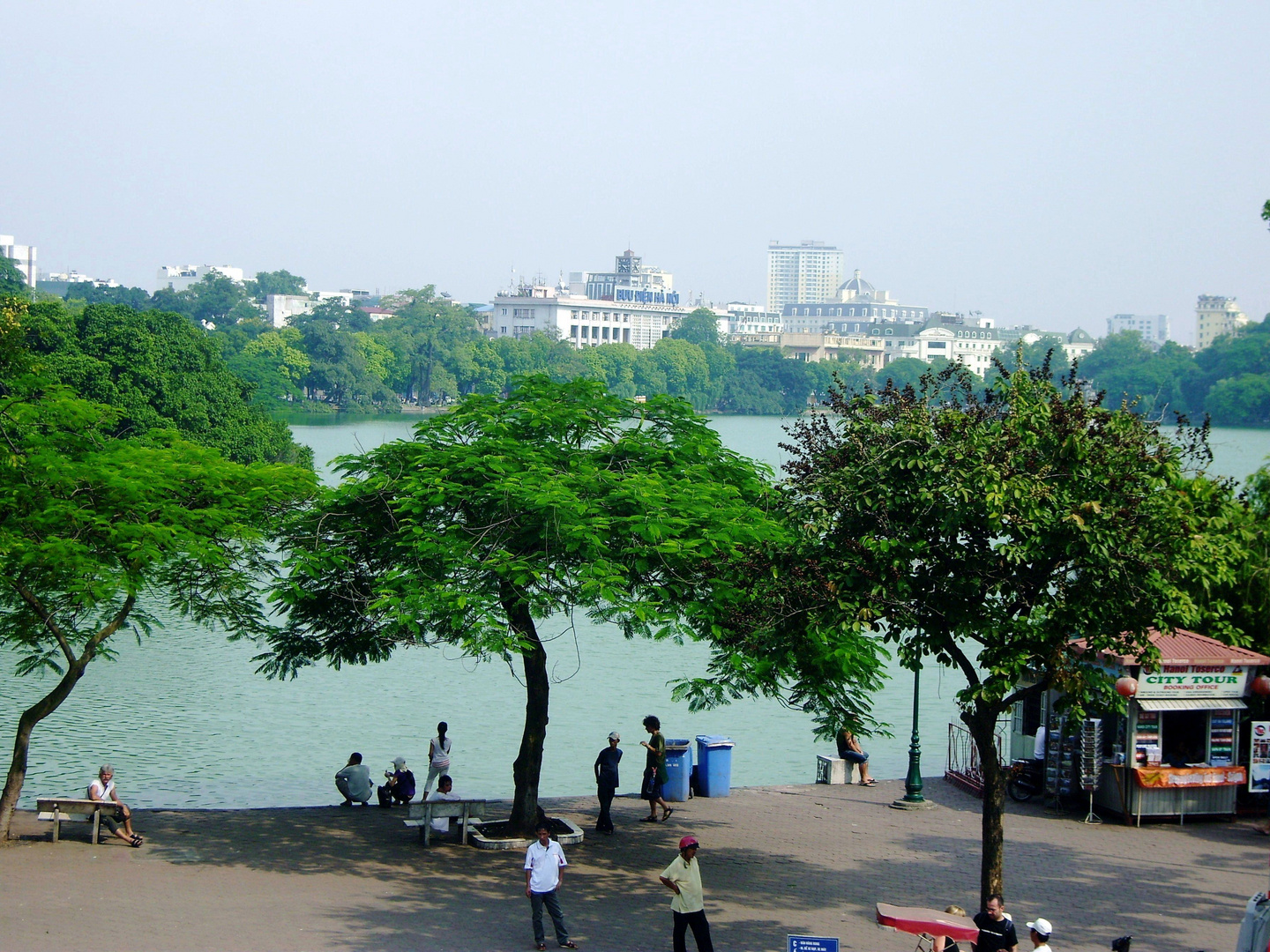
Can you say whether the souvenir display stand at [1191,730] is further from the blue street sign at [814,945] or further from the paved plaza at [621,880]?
the blue street sign at [814,945]

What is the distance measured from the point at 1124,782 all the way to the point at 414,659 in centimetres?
2257

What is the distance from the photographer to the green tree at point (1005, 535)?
10758mm

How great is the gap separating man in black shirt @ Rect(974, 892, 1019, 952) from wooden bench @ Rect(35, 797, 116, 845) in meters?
10.2

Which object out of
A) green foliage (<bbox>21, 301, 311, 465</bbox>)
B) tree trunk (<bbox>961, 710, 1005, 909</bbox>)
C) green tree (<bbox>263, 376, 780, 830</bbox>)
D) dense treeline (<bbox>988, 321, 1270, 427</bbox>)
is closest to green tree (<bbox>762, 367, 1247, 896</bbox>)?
tree trunk (<bbox>961, 710, 1005, 909</bbox>)

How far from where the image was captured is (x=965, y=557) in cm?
1136

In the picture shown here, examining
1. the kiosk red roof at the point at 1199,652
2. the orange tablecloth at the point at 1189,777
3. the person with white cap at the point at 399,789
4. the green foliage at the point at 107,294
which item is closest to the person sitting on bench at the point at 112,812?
the person with white cap at the point at 399,789

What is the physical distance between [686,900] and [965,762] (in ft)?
39.5

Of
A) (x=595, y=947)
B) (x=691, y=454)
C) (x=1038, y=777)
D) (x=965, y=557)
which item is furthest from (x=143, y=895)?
(x=1038, y=777)

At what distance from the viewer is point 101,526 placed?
15383 mm

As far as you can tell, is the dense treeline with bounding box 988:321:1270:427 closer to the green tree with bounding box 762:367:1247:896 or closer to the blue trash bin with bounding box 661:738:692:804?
the blue trash bin with bounding box 661:738:692:804

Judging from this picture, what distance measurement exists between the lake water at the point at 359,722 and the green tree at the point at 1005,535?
9.67 m

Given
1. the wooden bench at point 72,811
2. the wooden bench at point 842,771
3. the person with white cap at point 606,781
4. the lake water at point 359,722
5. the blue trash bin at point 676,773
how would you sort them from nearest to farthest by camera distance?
the wooden bench at point 72,811 < the person with white cap at point 606,781 < the blue trash bin at point 676,773 < the wooden bench at point 842,771 < the lake water at point 359,722

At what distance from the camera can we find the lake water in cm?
2377

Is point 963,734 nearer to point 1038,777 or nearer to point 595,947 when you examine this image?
point 1038,777
